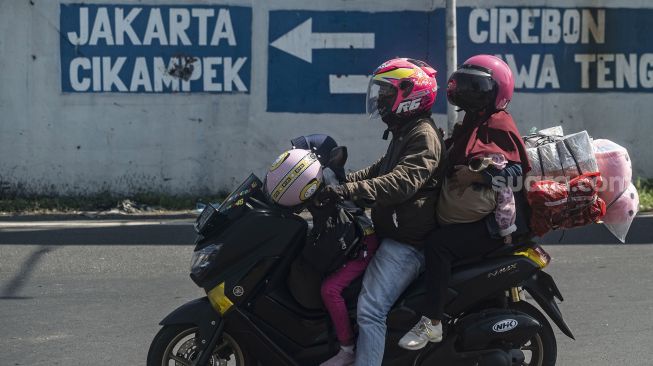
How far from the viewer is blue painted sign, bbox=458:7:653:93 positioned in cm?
1102

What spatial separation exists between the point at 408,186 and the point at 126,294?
321 centimetres

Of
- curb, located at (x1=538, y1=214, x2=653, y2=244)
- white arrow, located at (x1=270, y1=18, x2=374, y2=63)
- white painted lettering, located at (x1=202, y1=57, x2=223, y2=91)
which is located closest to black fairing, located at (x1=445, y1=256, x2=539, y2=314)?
curb, located at (x1=538, y1=214, x2=653, y2=244)

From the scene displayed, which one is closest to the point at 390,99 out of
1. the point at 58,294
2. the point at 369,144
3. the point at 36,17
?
the point at 58,294

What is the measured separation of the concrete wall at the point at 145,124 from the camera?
1074 cm

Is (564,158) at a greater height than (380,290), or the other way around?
(564,158)

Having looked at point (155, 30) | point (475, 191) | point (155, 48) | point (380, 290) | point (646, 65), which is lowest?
point (380, 290)

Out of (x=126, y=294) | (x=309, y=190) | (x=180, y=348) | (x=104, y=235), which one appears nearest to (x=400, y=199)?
(x=309, y=190)

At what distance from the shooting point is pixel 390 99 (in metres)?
4.59

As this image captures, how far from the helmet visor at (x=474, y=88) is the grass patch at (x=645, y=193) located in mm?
6056

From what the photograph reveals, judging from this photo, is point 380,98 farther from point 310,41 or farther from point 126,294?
point 310,41

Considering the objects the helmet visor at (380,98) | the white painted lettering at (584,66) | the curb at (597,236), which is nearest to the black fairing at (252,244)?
the helmet visor at (380,98)

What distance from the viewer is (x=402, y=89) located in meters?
4.55

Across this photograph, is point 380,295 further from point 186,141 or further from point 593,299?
point 186,141

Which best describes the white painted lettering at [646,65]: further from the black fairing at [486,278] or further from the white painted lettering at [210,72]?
the black fairing at [486,278]
